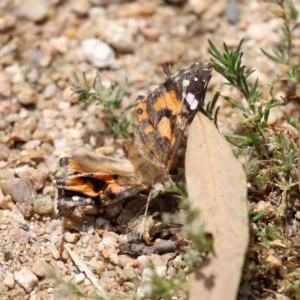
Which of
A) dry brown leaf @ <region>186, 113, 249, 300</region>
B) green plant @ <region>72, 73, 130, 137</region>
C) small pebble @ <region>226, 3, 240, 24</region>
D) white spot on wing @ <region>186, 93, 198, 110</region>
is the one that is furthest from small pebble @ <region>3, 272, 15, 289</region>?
small pebble @ <region>226, 3, 240, 24</region>

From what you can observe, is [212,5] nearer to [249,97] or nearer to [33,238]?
[249,97]

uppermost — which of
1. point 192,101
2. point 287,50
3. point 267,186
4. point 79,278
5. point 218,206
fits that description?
point 192,101

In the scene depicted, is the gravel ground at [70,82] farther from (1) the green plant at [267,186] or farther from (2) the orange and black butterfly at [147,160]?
(1) the green plant at [267,186]

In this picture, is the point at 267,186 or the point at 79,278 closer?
the point at 79,278

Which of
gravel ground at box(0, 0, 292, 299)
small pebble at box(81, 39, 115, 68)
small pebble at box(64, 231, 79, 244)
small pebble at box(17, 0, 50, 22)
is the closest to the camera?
gravel ground at box(0, 0, 292, 299)

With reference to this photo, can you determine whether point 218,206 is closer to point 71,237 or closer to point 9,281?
point 71,237

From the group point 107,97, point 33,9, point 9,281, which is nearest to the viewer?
point 9,281

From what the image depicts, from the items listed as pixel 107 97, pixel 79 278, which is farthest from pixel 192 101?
pixel 79 278

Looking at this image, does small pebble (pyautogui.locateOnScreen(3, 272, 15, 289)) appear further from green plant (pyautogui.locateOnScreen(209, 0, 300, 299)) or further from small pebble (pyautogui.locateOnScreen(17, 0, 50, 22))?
small pebble (pyautogui.locateOnScreen(17, 0, 50, 22))
